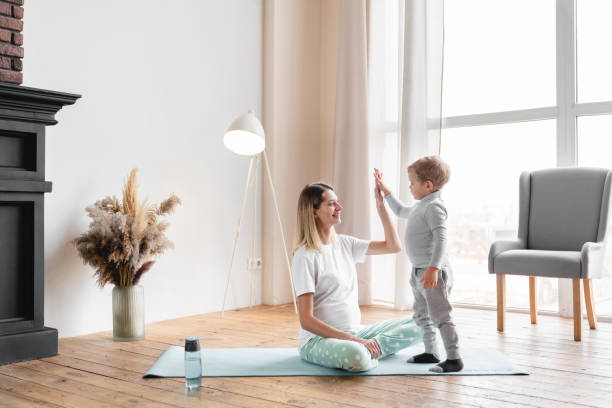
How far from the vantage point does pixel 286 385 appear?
229 centimetres

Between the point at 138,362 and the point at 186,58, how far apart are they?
1963mm

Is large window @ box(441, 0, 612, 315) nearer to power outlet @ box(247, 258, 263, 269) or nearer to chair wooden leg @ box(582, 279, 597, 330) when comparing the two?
chair wooden leg @ box(582, 279, 597, 330)

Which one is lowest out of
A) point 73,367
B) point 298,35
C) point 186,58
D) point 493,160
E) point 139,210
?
point 73,367

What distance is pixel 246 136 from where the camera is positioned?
3.82 meters

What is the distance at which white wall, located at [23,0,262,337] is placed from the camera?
316 centimetres

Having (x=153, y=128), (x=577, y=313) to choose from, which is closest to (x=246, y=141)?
(x=153, y=128)

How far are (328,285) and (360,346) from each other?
0.28m

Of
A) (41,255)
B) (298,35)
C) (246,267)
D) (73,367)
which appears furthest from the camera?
(298,35)

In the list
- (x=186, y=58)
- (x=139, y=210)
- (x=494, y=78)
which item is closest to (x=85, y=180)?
(x=139, y=210)

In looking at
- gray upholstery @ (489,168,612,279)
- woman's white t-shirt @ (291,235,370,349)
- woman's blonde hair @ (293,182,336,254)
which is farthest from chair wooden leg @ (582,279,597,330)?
woman's blonde hair @ (293,182,336,254)

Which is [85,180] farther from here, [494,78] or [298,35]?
[494,78]

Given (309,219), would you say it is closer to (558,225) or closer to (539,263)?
(539,263)

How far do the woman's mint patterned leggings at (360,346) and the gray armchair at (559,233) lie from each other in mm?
928

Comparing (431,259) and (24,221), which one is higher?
(24,221)
